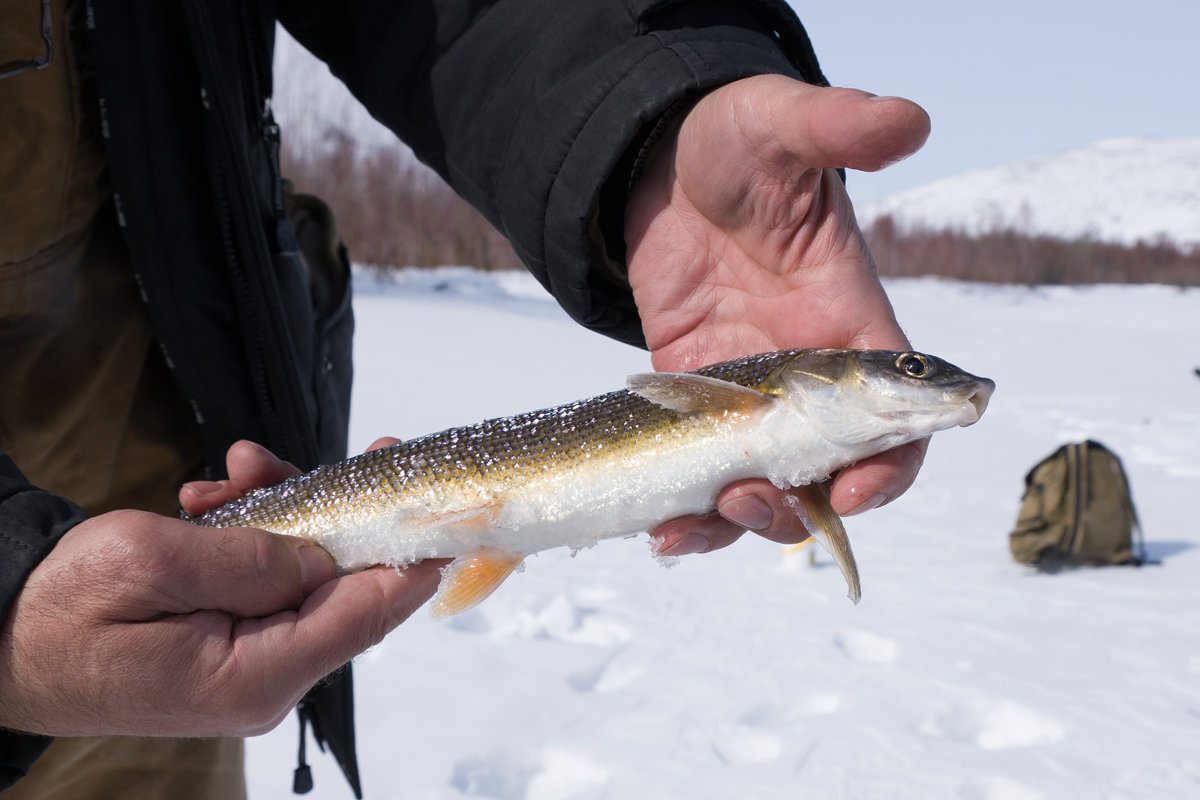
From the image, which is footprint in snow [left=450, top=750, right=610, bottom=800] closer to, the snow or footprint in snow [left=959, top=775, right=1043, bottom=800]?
the snow

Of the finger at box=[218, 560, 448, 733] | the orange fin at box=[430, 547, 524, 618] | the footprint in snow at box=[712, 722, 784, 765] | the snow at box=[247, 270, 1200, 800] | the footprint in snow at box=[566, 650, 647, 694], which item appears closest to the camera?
the finger at box=[218, 560, 448, 733]

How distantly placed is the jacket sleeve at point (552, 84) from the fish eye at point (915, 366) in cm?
78

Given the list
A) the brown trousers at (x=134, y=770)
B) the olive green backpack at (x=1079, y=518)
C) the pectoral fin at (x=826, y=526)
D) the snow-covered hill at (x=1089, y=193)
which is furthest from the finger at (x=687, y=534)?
the snow-covered hill at (x=1089, y=193)

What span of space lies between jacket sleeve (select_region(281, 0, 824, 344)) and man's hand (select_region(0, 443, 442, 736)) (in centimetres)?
105

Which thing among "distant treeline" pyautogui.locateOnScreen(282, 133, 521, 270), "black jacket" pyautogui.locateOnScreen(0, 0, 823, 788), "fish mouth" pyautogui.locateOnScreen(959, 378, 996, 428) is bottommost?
"distant treeline" pyautogui.locateOnScreen(282, 133, 521, 270)

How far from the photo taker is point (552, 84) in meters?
2.22

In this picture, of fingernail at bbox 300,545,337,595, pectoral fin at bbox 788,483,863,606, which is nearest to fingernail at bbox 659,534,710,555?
pectoral fin at bbox 788,483,863,606

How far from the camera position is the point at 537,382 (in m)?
11.4

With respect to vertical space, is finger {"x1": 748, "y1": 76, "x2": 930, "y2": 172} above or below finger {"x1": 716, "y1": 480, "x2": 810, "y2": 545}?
above

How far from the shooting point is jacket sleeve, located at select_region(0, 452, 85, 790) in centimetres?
146

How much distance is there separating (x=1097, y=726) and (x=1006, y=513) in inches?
147

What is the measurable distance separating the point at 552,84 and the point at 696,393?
93 centimetres

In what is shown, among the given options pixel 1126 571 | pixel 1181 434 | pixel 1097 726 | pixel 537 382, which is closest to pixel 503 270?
pixel 537 382

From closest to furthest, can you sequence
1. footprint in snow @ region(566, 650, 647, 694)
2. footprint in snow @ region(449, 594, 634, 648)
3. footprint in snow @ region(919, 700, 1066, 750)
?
footprint in snow @ region(919, 700, 1066, 750)
footprint in snow @ region(566, 650, 647, 694)
footprint in snow @ region(449, 594, 634, 648)
